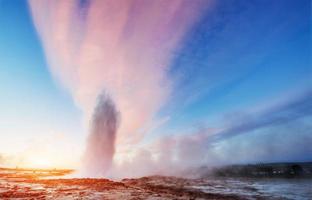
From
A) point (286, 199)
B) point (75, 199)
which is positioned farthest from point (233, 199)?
point (75, 199)

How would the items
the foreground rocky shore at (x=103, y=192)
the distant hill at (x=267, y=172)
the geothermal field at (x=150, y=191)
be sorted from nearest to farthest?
the foreground rocky shore at (x=103, y=192)
the geothermal field at (x=150, y=191)
the distant hill at (x=267, y=172)

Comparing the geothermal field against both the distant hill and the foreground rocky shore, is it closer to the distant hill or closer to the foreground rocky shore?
the foreground rocky shore

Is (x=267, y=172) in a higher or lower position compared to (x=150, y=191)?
lower

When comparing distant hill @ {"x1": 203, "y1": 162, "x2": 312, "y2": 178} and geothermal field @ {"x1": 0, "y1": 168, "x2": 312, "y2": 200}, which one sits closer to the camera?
geothermal field @ {"x1": 0, "y1": 168, "x2": 312, "y2": 200}

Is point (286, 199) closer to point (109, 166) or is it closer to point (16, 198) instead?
point (16, 198)

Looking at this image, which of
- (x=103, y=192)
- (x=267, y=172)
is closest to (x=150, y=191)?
(x=103, y=192)

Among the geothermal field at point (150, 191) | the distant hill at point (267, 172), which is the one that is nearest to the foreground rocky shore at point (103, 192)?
the geothermal field at point (150, 191)

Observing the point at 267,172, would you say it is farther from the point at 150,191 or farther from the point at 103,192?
the point at 103,192

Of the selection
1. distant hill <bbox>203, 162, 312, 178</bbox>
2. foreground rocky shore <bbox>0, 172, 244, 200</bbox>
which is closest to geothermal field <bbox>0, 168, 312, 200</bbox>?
foreground rocky shore <bbox>0, 172, 244, 200</bbox>

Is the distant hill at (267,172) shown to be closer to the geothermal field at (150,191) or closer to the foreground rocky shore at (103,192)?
the geothermal field at (150,191)

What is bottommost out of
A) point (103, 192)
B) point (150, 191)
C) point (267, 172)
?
point (267, 172)

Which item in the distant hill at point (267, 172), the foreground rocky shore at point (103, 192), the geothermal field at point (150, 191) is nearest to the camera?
the foreground rocky shore at point (103, 192)

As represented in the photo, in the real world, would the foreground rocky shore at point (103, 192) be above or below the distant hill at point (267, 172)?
above

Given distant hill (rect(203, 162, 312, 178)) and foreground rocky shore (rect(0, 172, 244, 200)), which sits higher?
foreground rocky shore (rect(0, 172, 244, 200))
